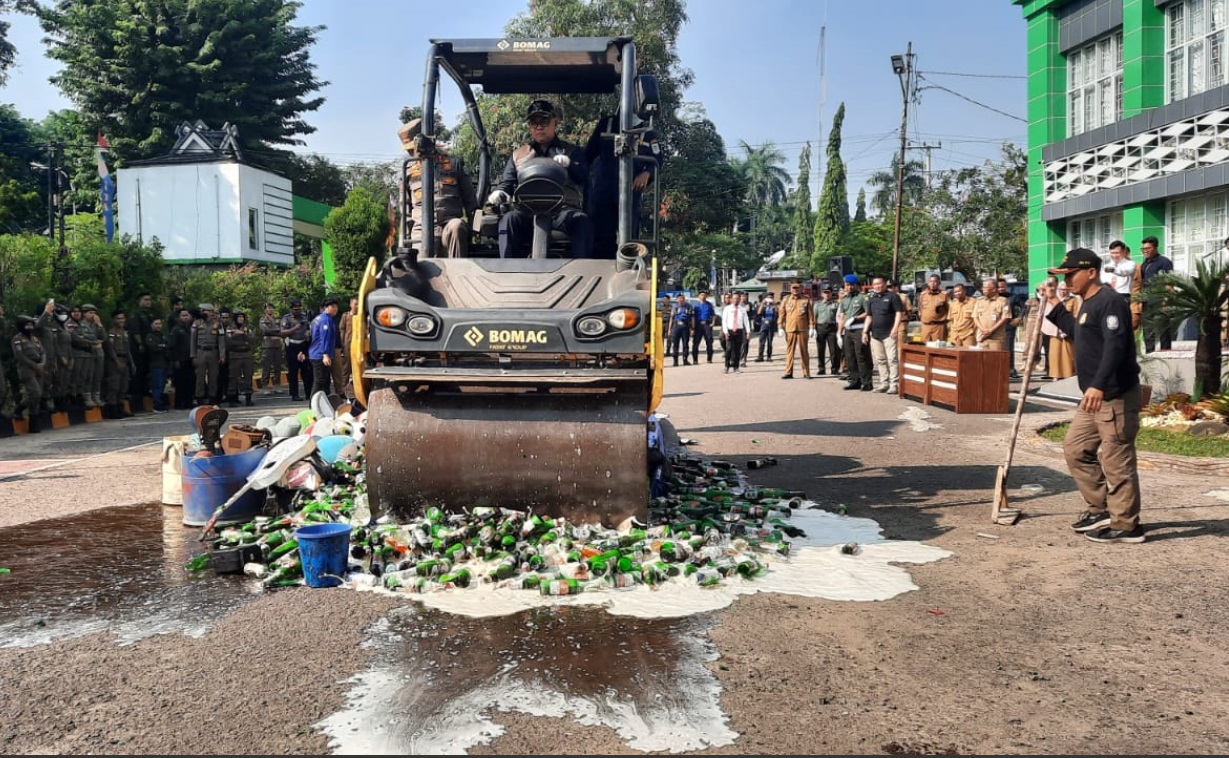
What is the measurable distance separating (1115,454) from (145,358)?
15.2 m

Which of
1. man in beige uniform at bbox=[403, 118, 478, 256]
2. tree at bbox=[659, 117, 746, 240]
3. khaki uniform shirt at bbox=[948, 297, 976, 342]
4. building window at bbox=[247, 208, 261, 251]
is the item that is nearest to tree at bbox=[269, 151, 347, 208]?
building window at bbox=[247, 208, 261, 251]

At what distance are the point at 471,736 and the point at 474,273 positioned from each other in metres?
3.56

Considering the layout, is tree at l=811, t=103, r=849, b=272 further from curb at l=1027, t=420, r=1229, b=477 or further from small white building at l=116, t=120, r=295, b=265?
curb at l=1027, t=420, r=1229, b=477

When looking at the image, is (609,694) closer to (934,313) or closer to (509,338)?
(509,338)

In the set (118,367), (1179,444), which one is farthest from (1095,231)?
(118,367)

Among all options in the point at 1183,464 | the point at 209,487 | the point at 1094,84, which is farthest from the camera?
the point at 1094,84

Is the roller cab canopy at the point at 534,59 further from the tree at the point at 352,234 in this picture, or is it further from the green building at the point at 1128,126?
the tree at the point at 352,234

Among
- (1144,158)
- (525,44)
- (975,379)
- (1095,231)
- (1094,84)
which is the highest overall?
(1094,84)

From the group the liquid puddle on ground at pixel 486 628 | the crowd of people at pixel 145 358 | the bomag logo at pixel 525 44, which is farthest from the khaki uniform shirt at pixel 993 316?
the bomag logo at pixel 525 44

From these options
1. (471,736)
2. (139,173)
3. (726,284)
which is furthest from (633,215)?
(726,284)

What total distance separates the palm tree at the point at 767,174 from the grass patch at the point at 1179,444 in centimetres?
8122

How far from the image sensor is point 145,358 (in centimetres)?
1684

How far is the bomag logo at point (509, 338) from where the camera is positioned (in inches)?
230

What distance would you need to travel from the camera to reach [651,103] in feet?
21.7
